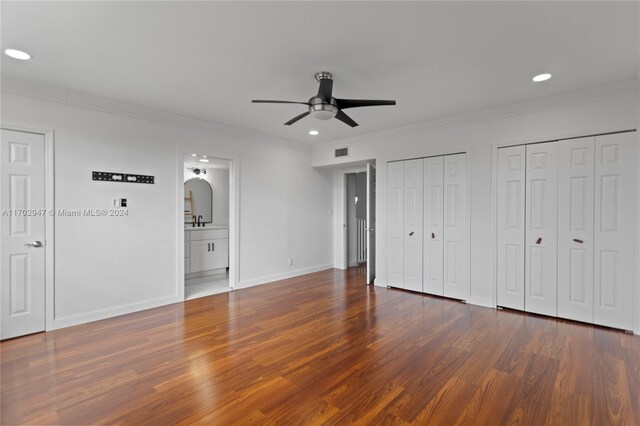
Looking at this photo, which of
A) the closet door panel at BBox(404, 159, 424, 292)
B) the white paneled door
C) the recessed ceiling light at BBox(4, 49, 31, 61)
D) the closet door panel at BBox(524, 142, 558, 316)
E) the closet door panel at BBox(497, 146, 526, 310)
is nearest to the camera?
the recessed ceiling light at BBox(4, 49, 31, 61)

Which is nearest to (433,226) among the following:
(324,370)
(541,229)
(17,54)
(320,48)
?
(541,229)

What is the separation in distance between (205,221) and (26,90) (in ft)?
12.4

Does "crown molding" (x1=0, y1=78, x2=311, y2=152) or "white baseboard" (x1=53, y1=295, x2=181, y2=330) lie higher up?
"crown molding" (x1=0, y1=78, x2=311, y2=152)

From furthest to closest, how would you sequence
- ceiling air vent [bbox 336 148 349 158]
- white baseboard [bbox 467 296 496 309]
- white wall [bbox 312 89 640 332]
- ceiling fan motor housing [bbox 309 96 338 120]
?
ceiling air vent [bbox 336 148 349 158] → white baseboard [bbox 467 296 496 309] → white wall [bbox 312 89 640 332] → ceiling fan motor housing [bbox 309 96 338 120]

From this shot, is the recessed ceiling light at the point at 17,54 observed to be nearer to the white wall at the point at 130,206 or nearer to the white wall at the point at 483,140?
the white wall at the point at 130,206

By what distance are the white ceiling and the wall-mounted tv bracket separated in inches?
37.0

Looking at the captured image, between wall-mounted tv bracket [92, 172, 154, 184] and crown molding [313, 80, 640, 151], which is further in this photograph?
wall-mounted tv bracket [92, 172, 154, 184]

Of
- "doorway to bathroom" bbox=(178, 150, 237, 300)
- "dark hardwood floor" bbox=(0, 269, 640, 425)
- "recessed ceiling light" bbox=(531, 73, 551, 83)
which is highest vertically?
"recessed ceiling light" bbox=(531, 73, 551, 83)

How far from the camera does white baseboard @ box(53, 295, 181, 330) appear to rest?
11.5 feet

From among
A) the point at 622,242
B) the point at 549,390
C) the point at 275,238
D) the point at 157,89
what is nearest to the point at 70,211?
the point at 157,89

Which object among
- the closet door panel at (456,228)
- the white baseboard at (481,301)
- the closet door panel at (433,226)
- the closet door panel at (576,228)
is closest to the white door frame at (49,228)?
the closet door panel at (433,226)

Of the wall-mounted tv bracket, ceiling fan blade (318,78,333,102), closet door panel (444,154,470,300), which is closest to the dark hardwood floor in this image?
closet door panel (444,154,470,300)

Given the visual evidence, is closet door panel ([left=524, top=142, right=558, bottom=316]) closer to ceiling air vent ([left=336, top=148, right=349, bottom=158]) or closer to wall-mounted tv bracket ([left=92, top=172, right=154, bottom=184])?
ceiling air vent ([left=336, top=148, right=349, bottom=158])

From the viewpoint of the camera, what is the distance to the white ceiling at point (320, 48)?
2113 mm
